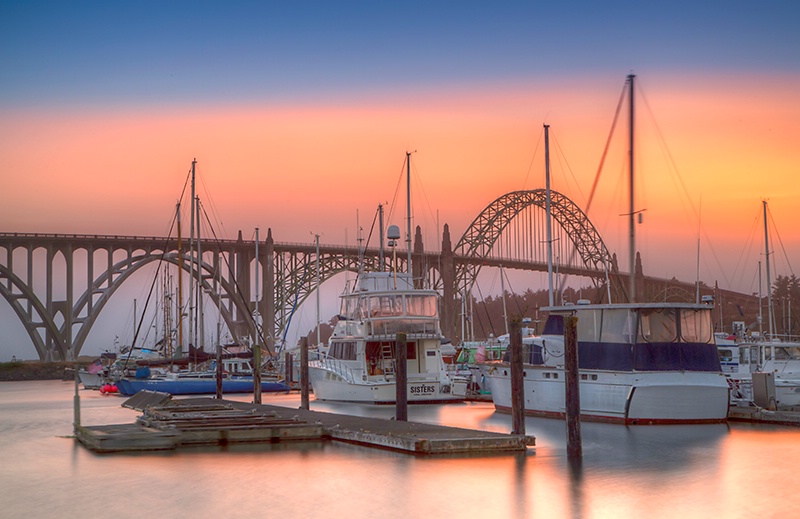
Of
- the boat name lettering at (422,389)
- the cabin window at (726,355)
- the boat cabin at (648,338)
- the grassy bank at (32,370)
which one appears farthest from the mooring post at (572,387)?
the grassy bank at (32,370)

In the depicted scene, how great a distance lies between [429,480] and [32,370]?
88689mm

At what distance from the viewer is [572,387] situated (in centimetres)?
2542

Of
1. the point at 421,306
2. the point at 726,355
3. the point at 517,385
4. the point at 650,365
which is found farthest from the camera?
the point at 421,306

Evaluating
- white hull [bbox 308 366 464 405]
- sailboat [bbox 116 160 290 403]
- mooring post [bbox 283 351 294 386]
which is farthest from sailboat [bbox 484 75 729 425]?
mooring post [bbox 283 351 294 386]

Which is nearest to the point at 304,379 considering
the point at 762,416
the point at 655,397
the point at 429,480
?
the point at 655,397

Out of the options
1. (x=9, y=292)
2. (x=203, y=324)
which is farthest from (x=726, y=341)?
(x=9, y=292)

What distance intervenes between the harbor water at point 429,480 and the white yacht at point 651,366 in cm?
61

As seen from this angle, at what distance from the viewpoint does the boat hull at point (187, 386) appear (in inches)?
2410

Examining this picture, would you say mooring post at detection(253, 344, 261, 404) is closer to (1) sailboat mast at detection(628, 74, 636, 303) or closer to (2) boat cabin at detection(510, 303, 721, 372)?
(2) boat cabin at detection(510, 303, 721, 372)

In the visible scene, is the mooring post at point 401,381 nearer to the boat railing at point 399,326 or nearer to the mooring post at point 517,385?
the mooring post at point 517,385

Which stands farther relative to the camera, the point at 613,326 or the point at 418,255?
the point at 418,255

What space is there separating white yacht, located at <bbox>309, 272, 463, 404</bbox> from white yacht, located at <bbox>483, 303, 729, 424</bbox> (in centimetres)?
1230

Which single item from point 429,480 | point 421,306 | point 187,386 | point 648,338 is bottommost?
point 429,480

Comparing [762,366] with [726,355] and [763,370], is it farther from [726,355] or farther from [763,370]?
[726,355]
